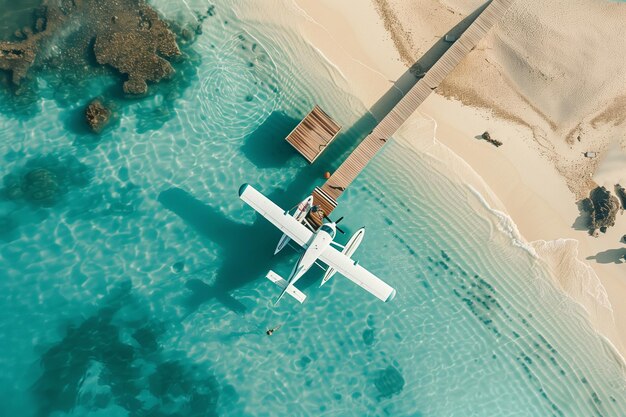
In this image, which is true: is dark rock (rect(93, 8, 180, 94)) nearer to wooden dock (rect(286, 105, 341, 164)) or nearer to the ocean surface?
the ocean surface

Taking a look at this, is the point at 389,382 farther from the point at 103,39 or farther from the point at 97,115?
the point at 103,39

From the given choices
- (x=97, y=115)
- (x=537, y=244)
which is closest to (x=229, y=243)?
(x=97, y=115)

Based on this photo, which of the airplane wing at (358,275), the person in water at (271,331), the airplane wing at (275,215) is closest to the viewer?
the airplane wing at (358,275)

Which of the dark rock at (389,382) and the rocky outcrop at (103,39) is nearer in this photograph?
the rocky outcrop at (103,39)

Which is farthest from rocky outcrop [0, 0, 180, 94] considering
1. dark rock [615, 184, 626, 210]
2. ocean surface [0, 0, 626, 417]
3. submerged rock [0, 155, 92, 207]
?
dark rock [615, 184, 626, 210]

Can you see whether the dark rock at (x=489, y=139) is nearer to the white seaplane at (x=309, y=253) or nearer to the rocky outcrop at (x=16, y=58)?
the white seaplane at (x=309, y=253)

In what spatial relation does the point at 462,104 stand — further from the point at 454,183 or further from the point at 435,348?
the point at 435,348

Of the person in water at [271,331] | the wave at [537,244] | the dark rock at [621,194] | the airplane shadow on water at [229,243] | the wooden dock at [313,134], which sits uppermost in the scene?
the dark rock at [621,194]

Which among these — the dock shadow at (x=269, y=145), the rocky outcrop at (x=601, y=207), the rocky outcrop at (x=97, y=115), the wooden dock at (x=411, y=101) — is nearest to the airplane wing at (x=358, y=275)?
the wooden dock at (x=411, y=101)
